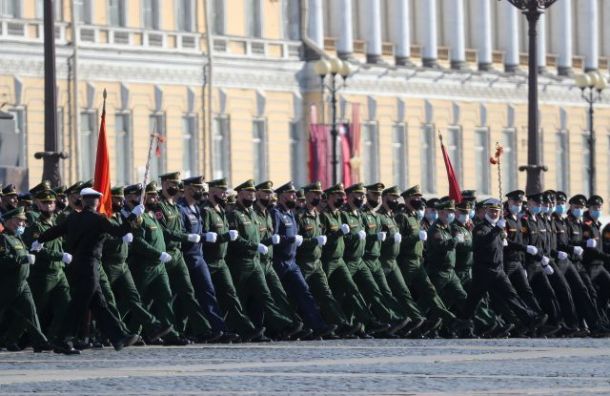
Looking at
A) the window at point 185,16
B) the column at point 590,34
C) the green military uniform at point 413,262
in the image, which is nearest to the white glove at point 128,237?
the green military uniform at point 413,262

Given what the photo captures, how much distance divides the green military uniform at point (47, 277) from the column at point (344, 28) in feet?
127

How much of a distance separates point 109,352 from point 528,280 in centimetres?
633

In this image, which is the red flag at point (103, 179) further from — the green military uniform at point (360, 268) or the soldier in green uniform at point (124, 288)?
the green military uniform at point (360, 268)

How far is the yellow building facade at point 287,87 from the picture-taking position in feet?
177

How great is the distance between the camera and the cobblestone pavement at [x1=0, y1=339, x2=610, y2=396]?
1925 cm

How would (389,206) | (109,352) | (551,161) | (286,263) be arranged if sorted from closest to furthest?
(109,352)
(286,263)
(389,206)
(551,161)

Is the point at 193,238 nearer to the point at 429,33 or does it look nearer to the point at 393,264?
the point at 393,264

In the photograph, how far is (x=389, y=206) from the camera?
29.3 meters

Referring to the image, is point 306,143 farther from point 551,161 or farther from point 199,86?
point 551,161

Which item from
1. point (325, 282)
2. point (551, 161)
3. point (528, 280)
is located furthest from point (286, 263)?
point (551, 161)

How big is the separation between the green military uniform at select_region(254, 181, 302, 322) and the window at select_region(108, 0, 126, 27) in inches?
1133

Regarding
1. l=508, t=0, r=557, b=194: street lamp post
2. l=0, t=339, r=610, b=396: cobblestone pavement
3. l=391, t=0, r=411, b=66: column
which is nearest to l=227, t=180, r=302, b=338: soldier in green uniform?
l=0, t=339, r=610, b=396: cobblestone pavement

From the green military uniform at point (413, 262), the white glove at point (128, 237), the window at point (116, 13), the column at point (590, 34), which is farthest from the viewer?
the column at point (590, 34)

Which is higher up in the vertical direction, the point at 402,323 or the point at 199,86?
the point at 199,86
